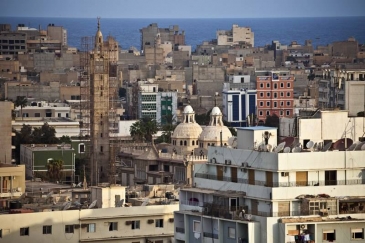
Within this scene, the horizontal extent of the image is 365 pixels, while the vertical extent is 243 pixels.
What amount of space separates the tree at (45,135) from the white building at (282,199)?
62.9m

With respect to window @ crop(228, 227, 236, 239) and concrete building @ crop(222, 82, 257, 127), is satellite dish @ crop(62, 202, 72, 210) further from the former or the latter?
concrete building @ crop(222, 82, 257, 127)

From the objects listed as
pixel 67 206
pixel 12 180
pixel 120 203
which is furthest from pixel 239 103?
pixel 67 206

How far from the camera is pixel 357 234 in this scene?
28.9m

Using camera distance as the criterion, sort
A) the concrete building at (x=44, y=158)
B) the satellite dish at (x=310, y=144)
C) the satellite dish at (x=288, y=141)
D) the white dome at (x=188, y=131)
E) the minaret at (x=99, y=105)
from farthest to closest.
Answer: the minaret at (x=99, y=105) → the white dome at (x=188, y=131) → the concrete building at (x=44, y=158) → the satellite dish at (x=288, y=141) → the satellite dish at (x=310, y=144)

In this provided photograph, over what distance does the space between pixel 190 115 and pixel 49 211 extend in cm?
4972

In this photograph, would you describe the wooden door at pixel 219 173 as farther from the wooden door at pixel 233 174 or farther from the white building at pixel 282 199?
the wooden door at pixel 233 174

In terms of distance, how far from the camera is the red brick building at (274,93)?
119 metres

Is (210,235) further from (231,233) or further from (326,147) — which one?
(326,147)

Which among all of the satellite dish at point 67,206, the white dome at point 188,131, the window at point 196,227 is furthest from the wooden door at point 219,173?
the white dome at point 188,131

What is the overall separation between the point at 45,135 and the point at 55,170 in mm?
18661

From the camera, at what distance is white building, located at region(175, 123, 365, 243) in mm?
28703

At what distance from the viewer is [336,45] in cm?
18050

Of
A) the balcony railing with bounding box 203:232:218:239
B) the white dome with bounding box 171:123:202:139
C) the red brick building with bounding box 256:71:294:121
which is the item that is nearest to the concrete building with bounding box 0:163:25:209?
the balcony railing with bounding box 203:232:218:239

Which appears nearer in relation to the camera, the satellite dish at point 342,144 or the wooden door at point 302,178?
the wooden door at point 302,178
